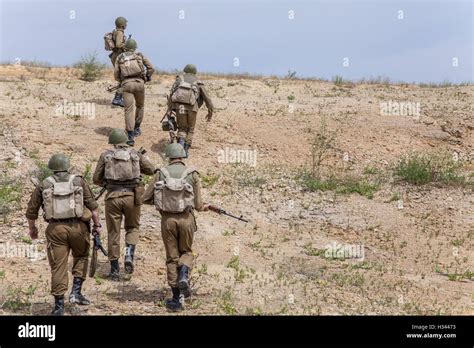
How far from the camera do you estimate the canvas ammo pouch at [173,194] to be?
8.67m

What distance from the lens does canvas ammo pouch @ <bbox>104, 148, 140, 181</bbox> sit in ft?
31.3

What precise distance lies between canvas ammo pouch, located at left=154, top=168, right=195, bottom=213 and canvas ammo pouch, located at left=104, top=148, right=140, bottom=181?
978 mm

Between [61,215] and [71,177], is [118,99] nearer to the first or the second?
[71,177]

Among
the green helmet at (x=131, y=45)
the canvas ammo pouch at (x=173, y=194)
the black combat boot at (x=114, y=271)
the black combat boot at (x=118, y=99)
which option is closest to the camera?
the canvas ammo pouch at (x=173, y=194)

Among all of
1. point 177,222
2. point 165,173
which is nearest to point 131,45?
point 165,173

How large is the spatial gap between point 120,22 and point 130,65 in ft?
7.68

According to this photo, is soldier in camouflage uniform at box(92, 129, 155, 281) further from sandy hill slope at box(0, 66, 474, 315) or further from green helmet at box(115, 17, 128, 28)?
green helmet at box(115, 17, 128, 28)

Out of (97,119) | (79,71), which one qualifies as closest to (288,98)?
(97,119)

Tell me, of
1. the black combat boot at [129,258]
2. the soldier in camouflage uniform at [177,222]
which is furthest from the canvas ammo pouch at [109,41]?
the soldier in camouflage uniform at [177,222]

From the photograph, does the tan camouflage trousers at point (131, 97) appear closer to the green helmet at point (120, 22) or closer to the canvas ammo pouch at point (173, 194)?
the green helmet at point (120, 22)

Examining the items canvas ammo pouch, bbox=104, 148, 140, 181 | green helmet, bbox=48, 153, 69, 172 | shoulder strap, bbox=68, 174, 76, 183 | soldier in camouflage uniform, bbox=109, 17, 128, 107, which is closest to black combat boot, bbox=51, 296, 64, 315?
shoulder strap, bbox=68, 174, 76, 183

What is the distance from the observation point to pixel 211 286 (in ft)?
32.2
